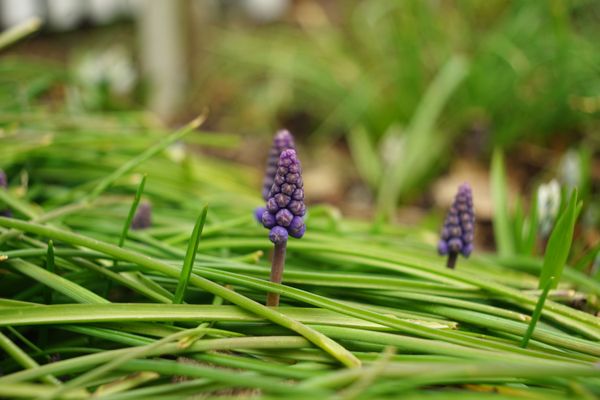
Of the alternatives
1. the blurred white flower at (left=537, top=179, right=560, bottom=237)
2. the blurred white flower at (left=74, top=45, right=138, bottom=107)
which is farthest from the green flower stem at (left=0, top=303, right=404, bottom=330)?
the blurred white flower at (left=74, top=45, right=138, bottom=107)

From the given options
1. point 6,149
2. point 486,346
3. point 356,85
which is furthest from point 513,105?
point 6,149

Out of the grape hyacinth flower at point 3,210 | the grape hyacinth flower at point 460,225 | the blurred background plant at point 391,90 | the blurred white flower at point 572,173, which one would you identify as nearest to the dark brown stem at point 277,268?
the grape hyacinth flower at point 460,225

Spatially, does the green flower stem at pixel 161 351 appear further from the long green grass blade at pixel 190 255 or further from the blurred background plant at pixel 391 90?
the blurred background plant at pixel 391 90

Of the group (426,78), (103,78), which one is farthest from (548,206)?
(103,78)

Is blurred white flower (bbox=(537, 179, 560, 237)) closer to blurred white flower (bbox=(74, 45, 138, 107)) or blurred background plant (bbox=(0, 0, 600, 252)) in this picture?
blurred background plant (bbox=(0, 0, 600, 252))

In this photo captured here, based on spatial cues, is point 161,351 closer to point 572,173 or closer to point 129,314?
point 129,314
